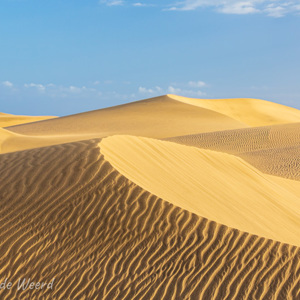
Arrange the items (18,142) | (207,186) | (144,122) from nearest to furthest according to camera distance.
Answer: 1. (207,186)
2. (18,142)
3. (144,122)

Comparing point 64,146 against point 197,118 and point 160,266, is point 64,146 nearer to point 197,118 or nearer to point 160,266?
point 160,266

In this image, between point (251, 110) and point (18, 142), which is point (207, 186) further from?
point (251, 110)

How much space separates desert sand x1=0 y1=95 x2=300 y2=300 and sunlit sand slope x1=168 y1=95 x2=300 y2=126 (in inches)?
1635

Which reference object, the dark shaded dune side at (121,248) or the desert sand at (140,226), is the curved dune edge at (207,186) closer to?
the desert sand at (140,226)

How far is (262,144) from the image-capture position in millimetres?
28156

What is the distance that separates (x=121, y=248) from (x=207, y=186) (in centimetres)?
341

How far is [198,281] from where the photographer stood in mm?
6105

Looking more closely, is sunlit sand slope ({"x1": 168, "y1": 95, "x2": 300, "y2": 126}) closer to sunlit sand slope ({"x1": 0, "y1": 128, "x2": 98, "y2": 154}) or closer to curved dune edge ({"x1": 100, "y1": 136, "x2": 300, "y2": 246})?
sunlit sand slope ({"x1": 0, "y1": 128, "x2": 98, "y2": 154})

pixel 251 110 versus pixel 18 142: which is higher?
pixel 18 142

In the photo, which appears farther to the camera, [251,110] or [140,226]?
[251,110]

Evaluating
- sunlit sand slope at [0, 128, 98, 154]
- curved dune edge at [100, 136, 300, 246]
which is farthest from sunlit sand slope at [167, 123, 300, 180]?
curved dune edge at [100, 136, 300, 246]

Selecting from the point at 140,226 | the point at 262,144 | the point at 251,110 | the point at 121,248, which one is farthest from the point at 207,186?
the point at 251,110

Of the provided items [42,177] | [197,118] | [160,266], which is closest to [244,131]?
[197,118]

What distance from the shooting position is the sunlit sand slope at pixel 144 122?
124 ft
